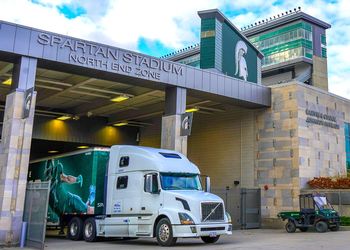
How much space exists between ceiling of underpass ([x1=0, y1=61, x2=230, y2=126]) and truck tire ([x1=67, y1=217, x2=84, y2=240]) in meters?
6.90

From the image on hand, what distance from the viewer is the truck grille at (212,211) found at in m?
14.7

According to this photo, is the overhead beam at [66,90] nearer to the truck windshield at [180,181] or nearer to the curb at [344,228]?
the truck windshield at [180,181]

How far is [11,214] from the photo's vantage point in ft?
51.8

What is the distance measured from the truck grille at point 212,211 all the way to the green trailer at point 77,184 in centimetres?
456

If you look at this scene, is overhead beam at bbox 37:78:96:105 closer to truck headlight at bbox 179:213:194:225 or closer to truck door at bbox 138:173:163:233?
truck door at bbox 138:173:163:233

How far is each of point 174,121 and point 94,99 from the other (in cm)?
817

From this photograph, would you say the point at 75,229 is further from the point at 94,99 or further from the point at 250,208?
the point at 94,99

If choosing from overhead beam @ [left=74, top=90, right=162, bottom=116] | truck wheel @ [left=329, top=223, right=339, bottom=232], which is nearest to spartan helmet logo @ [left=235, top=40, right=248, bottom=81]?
overhead beam @ [left=74, top=90, right=162, bottom=116]

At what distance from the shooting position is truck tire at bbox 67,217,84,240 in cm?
1777

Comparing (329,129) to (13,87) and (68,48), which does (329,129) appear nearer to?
(68,48)

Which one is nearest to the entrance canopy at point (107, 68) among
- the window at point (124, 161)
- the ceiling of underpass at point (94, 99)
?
the ceiling of underpass at point (94, 99)

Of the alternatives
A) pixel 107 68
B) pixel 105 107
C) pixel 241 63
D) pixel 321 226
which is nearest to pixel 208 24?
pixel 241 63

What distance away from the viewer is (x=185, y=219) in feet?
46.9

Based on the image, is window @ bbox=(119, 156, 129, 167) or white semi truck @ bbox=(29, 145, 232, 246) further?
window @ bbox=(119, 156, 129, 167)
